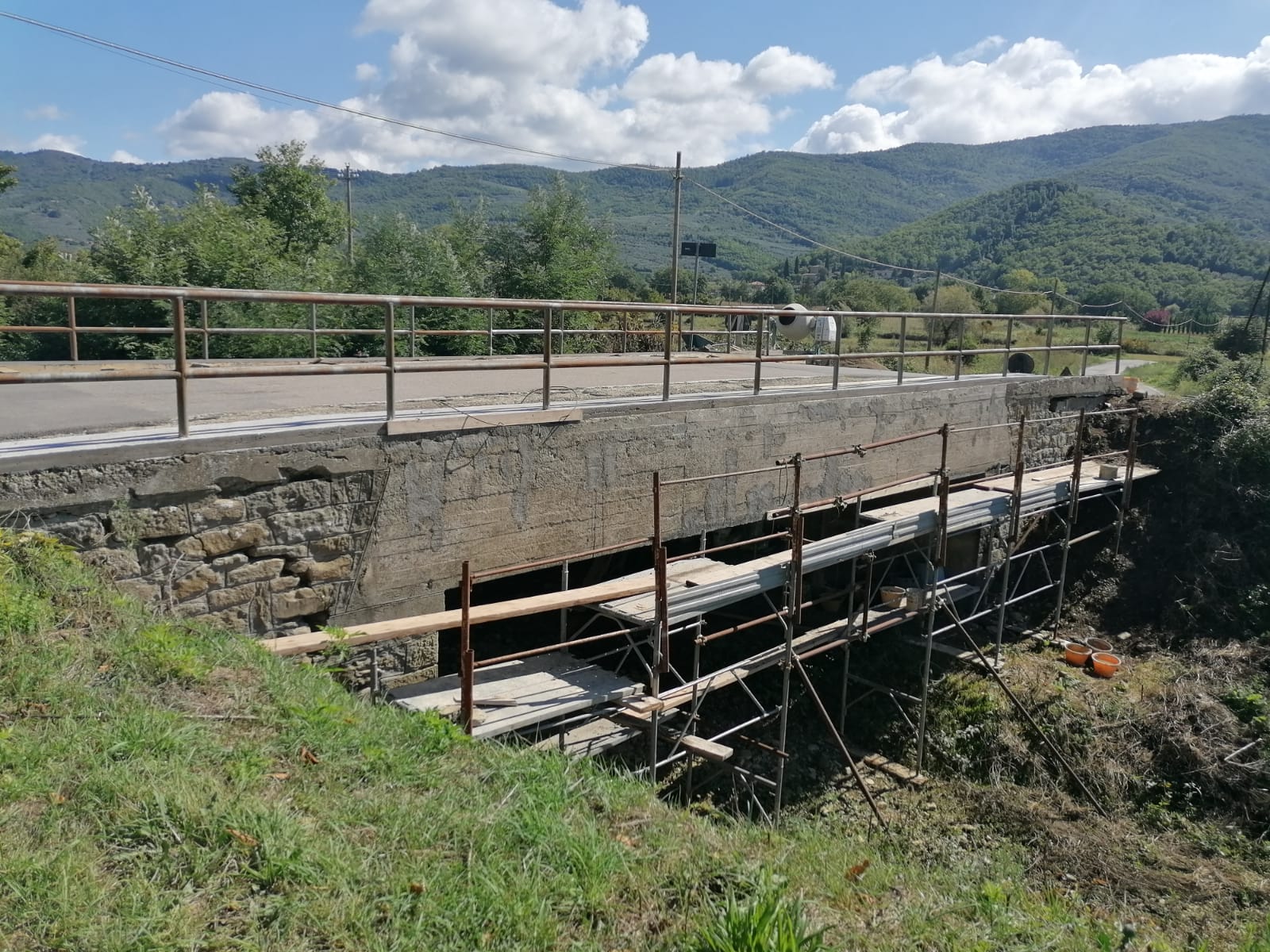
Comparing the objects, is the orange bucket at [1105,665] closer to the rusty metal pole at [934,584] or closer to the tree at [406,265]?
the rusty metal pole at [934,584]

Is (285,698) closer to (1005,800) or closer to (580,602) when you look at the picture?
(580,602)

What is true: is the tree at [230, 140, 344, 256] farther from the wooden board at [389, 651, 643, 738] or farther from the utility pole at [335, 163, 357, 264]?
the wooden board at [389, 651, 643, 738]

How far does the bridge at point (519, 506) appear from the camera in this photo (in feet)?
18.9

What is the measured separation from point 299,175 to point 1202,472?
2967cm

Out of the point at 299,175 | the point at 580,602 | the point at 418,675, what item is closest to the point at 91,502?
the point at 418,675

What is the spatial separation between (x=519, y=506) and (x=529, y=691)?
151 centimetres

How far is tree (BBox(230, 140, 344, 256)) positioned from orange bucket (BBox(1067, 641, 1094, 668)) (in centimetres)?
2797

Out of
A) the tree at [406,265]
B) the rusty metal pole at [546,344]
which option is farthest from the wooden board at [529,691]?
the tree at [406,265]

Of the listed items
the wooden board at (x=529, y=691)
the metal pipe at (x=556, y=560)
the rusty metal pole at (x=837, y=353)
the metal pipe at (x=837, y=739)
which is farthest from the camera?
the rusty metal pole at (x=837, y=353)

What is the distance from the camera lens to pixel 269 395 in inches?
355

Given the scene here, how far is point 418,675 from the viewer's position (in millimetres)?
7074

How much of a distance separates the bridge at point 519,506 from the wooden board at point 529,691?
33mm

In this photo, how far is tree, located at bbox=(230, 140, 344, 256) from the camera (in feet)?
106

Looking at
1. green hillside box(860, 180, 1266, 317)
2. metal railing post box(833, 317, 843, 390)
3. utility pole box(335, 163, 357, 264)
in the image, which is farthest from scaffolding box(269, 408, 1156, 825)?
green hillside box(860, 180, 1266, 317)
